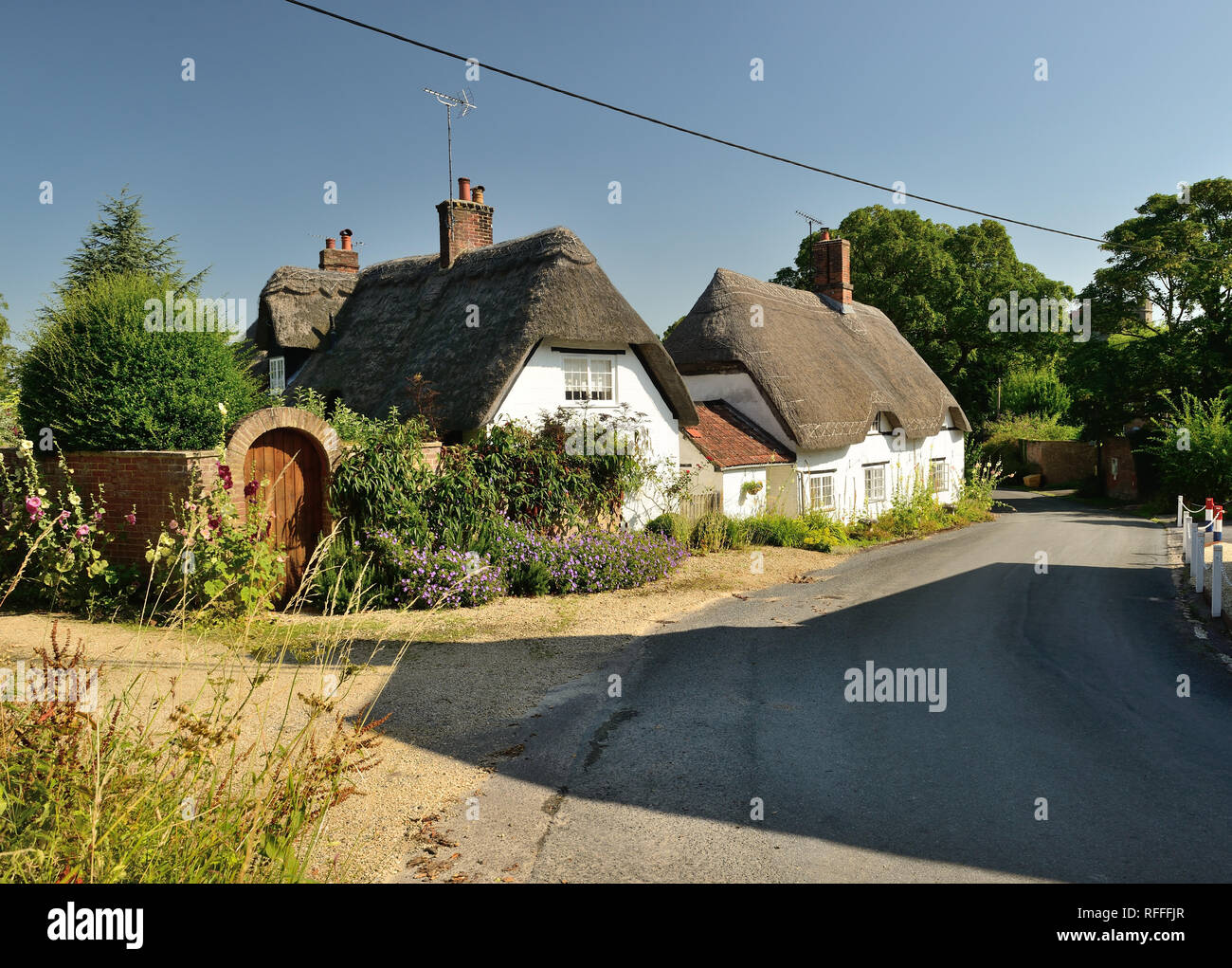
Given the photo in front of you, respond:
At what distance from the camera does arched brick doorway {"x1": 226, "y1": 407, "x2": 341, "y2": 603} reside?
9727 millimetres

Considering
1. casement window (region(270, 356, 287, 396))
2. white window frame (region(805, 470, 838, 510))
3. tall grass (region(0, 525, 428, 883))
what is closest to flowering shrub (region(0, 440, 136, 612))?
tall grass (region(0, 525, 428, 883))

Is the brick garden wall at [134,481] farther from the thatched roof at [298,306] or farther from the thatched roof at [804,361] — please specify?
the thatched roof at [804,361]

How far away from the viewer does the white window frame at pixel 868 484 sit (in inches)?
849

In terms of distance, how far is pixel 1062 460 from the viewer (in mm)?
35688

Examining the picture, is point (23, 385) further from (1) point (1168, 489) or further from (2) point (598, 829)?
(1) point (1168, 489)

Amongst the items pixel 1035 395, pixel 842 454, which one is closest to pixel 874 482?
pixel 842 454

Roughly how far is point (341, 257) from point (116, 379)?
15.0m

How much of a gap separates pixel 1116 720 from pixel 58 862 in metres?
6.85

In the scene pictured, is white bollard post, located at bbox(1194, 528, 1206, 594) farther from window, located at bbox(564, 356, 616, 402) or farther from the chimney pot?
the chimney pot

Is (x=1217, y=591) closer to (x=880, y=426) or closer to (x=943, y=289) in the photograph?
(x=880, y=426)

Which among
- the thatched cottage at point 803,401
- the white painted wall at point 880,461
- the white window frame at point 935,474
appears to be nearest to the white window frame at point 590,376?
the thatched cottage at point 803,401

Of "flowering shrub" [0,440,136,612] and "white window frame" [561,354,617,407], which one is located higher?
"white window frame" [561,354,617,407]

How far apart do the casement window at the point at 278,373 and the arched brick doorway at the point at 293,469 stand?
10.1m
